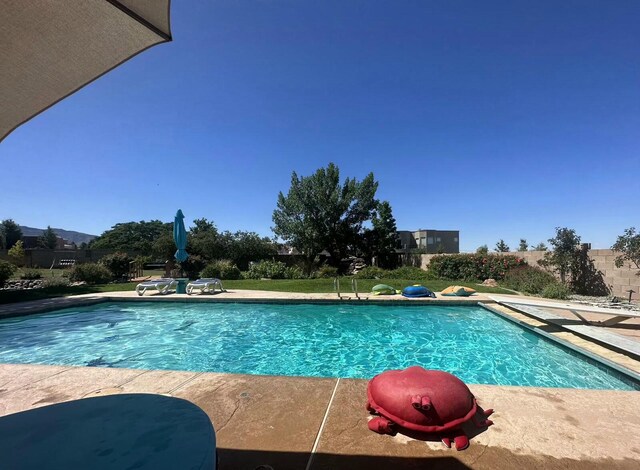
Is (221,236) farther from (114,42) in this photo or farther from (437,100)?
(114,42)

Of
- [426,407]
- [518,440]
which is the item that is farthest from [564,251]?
[426,407]

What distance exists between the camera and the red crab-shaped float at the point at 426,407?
2.58 meters

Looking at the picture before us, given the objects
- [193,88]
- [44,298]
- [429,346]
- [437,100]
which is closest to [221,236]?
[44,298]

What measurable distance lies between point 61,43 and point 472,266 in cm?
1914

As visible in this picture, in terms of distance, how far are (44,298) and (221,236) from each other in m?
14.1

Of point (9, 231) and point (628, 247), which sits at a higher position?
point (9, 231)

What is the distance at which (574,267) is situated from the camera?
13.2 m

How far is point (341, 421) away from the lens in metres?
2.79

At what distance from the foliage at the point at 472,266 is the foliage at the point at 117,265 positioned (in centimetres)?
1876

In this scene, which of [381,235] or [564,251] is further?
[381,235]

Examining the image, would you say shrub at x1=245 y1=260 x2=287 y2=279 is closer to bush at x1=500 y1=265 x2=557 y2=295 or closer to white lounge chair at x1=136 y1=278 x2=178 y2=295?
white lounge chair at x1=136 y1=278 x2=178 y2=295

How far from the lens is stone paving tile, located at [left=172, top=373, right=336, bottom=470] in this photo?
2.29 meters

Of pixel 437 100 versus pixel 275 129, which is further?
pixel 275 129

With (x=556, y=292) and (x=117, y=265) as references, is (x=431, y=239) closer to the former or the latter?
(x=556, y=292)
